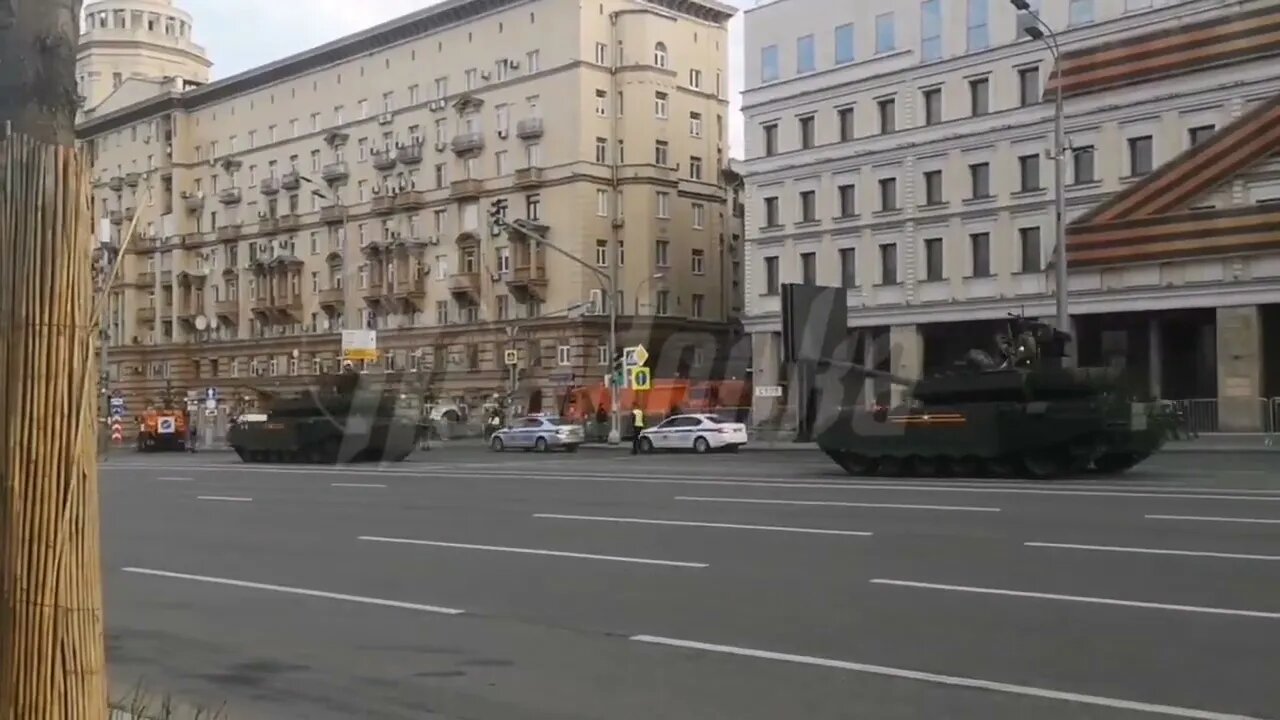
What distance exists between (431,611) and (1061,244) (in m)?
24.1

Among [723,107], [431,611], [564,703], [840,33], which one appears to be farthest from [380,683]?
[723,107]

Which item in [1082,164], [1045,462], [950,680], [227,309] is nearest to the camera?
[950,680]

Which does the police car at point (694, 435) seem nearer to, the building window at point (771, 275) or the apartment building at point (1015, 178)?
the apartment building at point (1015, 178)

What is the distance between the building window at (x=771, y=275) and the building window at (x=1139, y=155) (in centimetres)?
1482

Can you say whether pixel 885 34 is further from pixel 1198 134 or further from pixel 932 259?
pixel 1198 134

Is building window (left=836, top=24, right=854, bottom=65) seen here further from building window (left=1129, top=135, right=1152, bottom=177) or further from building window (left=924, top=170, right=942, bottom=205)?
building window (left=1129, top=135, right=1152, bottom=177)

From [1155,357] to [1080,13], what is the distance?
440 inches

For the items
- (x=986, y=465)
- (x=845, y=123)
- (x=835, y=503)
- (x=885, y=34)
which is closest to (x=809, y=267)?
(x=845, y=123)

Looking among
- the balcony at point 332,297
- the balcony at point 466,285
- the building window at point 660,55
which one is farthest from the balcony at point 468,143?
the balcony at point 332,297

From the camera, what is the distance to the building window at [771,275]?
176 ft

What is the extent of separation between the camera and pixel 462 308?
65250 millimetres

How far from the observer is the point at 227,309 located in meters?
79.6

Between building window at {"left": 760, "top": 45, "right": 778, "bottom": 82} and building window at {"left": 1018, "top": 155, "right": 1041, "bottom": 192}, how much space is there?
11.6 metres

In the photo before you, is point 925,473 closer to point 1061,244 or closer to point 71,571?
point 1061,244
